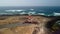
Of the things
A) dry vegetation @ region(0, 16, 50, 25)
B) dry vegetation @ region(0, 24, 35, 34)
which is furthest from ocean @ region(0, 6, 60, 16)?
dry vegetation @ region(0, 24, 35, 34)

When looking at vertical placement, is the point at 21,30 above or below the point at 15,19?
below

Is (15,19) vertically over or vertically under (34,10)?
under

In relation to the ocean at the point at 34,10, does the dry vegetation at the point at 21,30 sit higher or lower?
lower

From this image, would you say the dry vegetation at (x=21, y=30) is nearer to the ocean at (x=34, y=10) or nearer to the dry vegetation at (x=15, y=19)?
the dry vegetation at (x=15, y=19)

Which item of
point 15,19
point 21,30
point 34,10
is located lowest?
point 21,30

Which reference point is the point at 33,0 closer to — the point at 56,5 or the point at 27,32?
the point at 56,5

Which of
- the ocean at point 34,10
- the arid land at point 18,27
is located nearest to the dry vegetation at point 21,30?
the arid land at point 18,27

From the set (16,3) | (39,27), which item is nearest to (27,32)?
(39,27)

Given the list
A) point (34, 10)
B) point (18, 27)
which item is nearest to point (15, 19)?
point (18, 27)

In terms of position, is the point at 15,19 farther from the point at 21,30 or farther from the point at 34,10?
the point at 34,10
